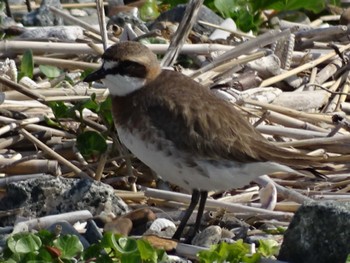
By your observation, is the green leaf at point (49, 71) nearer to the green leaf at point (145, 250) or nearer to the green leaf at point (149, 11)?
the green leaf at point (149, 11)

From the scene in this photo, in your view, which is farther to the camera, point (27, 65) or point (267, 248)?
point (27, 65)

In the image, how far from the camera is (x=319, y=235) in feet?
19.9

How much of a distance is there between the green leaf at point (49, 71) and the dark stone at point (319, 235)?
310cm

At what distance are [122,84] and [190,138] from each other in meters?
0.61

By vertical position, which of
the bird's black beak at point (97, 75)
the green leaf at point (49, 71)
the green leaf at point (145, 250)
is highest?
the bird's black beak at point (97, 75)

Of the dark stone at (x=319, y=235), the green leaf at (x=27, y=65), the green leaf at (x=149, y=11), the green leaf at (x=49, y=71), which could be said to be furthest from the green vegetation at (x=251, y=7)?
the dark stone at (x=319, y=235)

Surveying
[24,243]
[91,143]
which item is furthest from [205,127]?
[24,243]

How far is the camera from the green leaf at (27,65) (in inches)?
331

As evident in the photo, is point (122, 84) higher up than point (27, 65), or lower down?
higher up

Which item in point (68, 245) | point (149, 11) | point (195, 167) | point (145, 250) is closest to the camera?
point (145, 250)

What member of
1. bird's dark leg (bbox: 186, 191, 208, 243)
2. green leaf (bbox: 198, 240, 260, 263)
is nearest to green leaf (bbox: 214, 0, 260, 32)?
bird's dark leg (bbox: 186, 191, 208, 243)

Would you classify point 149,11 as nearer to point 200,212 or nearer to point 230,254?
point 200,212

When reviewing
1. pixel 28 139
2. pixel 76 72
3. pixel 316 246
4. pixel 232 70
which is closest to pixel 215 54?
pixel 232 70

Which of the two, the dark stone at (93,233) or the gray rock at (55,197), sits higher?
the dark stone at (93,233)
